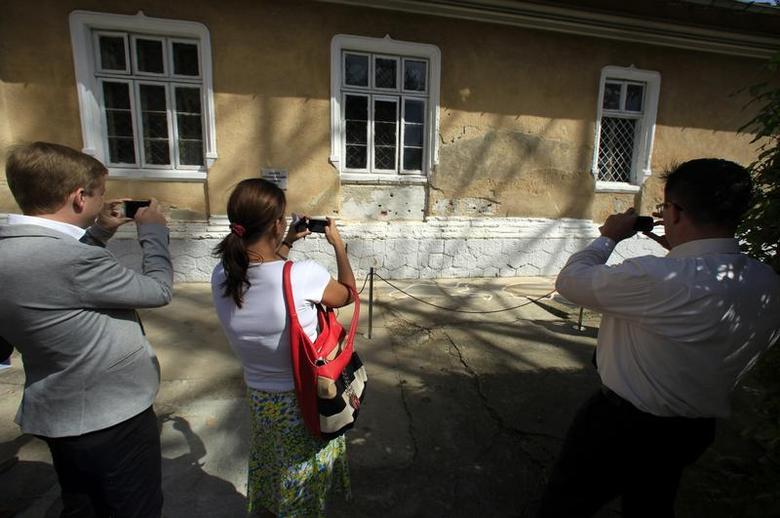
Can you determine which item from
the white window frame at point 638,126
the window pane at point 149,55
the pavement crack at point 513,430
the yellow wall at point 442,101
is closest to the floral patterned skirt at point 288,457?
the pavement crack at point 513,430

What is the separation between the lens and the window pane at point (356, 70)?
20.5 ft

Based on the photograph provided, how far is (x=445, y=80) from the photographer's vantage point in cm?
646

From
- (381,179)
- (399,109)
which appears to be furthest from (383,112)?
(381,179)

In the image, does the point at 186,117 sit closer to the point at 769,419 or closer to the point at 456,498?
the point at 456,498

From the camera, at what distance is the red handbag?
4.98ft

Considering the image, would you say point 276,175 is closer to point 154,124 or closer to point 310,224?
point 154,124

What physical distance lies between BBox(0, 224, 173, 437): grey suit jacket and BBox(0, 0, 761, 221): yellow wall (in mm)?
4906

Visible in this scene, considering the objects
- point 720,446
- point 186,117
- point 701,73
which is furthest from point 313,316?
point 701,73

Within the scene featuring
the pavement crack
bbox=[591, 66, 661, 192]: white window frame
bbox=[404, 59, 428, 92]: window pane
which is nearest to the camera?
the pavement crack

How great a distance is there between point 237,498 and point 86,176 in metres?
1.82

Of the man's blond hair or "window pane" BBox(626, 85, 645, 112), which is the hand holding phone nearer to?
the man's blond hair

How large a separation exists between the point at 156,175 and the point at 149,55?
1.68 metres

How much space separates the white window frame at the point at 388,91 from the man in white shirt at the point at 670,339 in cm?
523

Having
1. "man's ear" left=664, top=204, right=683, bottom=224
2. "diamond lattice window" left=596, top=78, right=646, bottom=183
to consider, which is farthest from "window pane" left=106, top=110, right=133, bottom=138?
"diamond lattice window" left=596, top=78, right=646, bottom=183
